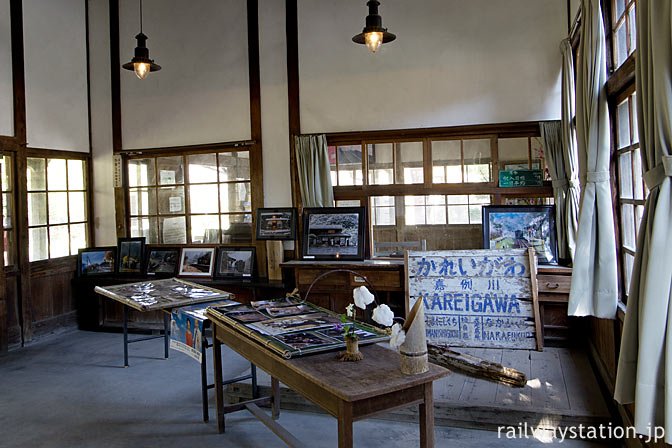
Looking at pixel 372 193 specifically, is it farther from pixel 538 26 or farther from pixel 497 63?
pixel 538 26

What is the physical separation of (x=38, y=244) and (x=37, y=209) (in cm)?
45

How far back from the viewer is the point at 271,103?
22.5 feet

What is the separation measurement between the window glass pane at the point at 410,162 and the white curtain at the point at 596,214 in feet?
8.36

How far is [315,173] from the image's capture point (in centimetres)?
654

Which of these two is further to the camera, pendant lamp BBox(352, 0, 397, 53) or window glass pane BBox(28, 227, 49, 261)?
window glass pane BBox(28, 227, 49, 261)

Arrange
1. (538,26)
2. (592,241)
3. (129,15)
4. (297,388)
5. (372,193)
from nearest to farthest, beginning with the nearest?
(297,388) < (592,241) < (538,26) < (372,193) < (129,15)

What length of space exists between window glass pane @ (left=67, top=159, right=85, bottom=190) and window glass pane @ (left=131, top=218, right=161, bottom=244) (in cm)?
89

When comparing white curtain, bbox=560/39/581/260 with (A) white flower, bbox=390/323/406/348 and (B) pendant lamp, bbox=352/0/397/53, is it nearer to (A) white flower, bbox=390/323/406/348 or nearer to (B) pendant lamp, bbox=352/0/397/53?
(B) pendant lamp, bbox=352/0/397/53

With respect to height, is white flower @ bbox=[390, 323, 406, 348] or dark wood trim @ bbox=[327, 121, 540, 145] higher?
dark wood trim @ bbox=[327, 121, 540, 145]


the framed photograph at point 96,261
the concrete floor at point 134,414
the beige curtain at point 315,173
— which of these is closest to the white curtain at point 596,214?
the concrete floor at point 134,414

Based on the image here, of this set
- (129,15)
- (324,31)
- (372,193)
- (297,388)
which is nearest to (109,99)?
(129,15)

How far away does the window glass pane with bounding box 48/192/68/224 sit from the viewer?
7.16 meters

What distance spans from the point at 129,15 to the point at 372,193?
434 cm

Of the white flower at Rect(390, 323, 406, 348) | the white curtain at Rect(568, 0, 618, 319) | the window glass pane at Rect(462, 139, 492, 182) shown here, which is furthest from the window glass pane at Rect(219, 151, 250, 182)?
the white flower at Rect(390, 323, 406, 348)
